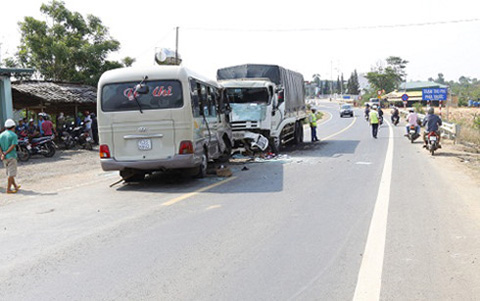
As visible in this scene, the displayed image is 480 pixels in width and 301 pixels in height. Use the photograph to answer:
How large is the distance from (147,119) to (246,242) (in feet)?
17.2

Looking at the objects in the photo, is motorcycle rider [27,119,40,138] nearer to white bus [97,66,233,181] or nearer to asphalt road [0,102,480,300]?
asphalt road [0,102,480,300]

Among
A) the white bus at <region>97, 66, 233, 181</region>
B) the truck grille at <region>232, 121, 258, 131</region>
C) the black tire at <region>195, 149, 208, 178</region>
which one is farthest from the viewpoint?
the truck grille at <region>232, 121, 258, 131</region>

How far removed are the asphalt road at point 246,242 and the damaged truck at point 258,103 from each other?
5.42m

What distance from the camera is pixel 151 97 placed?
34.3 ft

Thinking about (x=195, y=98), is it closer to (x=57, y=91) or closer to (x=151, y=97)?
(x=151, y=97)

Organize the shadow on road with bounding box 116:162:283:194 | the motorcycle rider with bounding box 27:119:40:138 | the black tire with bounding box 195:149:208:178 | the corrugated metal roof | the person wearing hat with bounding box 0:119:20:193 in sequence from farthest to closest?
the corrugated metal roof
the motorcycle rider with bounding box 27:119:40:138
the black tire with bounding box 195:149:208:178
the person wearing hat with bounding box 0:119:20:193
the shadow on road with bounding box 116:162:283:194

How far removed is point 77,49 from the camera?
102 feet

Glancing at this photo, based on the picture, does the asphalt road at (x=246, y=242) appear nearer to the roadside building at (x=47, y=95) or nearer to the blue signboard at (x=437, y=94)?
the roadside building at (x=47, y=95)

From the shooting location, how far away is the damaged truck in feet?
53.0

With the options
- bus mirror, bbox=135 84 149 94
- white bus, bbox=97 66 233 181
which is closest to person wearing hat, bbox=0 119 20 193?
white bus, bbox=97 66 233 181

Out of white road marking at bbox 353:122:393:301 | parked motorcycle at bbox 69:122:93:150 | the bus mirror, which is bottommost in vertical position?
white road marking at bbox 353:122:393:301

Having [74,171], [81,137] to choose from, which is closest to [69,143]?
[81,137]

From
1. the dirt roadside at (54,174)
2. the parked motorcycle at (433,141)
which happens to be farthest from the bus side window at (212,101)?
the parked motorcycle at (433,141)

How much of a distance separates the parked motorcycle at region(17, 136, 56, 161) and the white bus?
8297 mm
